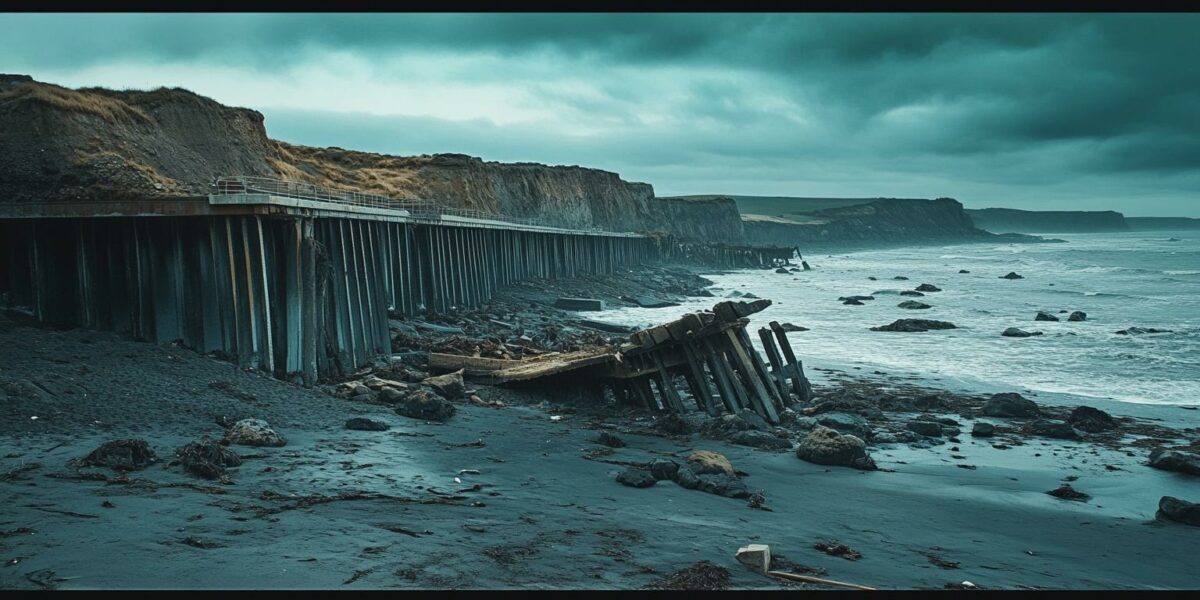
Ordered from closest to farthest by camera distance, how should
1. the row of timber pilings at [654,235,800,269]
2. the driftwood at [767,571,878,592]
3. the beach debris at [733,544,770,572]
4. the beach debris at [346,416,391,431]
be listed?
the driftwood at [767,571,878,592]
the beach debris at [733,544,770,572]
the beach debris at [346,416,391,431]
the row of timber pilings at [654,235,800,269]

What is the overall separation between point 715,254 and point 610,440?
3778 inches

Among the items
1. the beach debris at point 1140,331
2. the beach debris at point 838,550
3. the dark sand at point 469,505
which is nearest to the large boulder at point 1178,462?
the dark sand at point 469,505

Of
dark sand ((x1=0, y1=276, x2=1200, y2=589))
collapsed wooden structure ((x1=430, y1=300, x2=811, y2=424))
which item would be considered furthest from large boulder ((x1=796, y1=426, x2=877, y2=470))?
collapsed wooden structure ((x1=430, y1=300, x2=811, y2=424))

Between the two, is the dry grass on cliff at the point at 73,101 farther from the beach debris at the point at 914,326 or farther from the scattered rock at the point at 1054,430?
the beach debris at the point at 914,326

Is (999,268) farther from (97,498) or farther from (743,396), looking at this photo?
(97,498)

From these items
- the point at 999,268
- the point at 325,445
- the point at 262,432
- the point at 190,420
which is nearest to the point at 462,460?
the point at 325,445

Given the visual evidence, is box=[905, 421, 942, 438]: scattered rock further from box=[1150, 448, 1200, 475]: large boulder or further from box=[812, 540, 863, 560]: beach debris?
box=[812, 540, 863, 560]: beach debris

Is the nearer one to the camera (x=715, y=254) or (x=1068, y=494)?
(x=1068, y=494)

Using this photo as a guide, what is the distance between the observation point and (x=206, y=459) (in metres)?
10.5

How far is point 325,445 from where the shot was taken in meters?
12.6

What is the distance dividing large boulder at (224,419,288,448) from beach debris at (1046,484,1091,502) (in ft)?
38.6

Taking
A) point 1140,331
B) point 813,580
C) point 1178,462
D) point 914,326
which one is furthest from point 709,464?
point 1140,331

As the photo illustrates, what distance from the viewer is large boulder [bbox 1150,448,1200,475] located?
1413 centimetres

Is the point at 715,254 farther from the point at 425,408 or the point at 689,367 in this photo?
the point at 425,408
